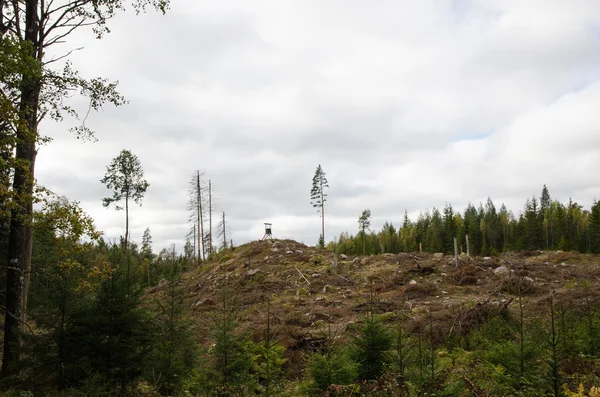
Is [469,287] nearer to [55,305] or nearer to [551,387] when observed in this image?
[551,387]

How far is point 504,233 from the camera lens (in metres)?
81.6

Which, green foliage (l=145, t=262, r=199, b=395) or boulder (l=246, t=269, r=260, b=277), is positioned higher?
boulder (l=246, t=269, r=260, b=277)

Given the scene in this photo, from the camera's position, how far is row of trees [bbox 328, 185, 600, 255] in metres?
65.2

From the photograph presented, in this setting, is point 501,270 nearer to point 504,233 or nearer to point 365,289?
point 365,289

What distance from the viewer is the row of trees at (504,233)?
65.2m

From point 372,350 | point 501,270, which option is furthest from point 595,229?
point 372,350

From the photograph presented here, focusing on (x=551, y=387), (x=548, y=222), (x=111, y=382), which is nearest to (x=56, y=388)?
(x=111, y=382)

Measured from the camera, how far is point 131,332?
7266 millimetres

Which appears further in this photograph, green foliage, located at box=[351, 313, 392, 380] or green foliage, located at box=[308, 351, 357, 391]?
green foliage, located at box=[351, 313, 392, 380]

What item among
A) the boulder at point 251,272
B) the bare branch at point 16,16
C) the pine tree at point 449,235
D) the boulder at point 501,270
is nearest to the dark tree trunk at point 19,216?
the bare branch at point 16,16

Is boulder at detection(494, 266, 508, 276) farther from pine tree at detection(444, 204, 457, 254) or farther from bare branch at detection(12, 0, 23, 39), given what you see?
pine tree at detection(444, 204, 457, 254)

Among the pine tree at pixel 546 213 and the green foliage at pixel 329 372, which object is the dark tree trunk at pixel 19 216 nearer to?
the green foliage at pixel 329 372

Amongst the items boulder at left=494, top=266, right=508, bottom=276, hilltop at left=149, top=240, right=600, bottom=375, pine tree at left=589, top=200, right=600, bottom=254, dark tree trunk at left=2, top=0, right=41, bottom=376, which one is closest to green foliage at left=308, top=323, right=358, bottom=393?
hilltop at left=149, top=240, right=600, bottom=375

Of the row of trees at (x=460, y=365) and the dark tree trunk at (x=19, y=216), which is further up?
the dark tree trunk at (x=19, y=216)
